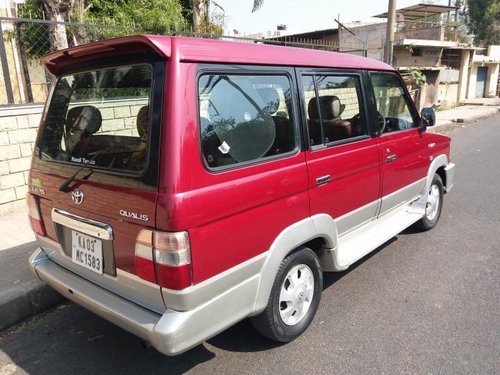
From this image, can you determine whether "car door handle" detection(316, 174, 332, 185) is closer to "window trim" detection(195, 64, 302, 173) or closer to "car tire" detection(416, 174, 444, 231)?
"window trim" detection(195, 64, 302, 173)

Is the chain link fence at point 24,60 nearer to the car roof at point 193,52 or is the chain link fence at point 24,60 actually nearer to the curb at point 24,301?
the curb at point 24,301

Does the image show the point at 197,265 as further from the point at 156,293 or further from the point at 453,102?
the point at 453,102

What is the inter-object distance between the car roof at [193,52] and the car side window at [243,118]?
103mm

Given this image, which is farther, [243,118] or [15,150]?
[15,150]

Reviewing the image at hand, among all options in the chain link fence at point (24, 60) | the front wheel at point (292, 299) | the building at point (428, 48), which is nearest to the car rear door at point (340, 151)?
the front wheel at point (292, 299)

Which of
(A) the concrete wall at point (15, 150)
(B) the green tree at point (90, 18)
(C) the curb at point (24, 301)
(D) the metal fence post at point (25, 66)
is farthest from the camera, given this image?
(B) the green tree at point (90, 18)

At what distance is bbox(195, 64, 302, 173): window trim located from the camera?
2207 mm

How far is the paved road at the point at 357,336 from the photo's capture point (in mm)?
2674

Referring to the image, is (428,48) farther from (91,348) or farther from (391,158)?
(91,348)

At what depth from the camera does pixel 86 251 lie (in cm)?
254

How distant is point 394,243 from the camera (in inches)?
180

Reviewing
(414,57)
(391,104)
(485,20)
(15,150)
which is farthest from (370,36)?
(485,20)

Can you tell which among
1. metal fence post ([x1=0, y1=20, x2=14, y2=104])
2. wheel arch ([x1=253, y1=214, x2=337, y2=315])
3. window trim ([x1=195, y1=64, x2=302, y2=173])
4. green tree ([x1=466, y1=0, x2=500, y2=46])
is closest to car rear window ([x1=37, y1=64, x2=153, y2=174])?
window trim ([x1=195, y1=64, x2=302, y2=173])

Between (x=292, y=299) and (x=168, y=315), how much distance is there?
3.27 feet
